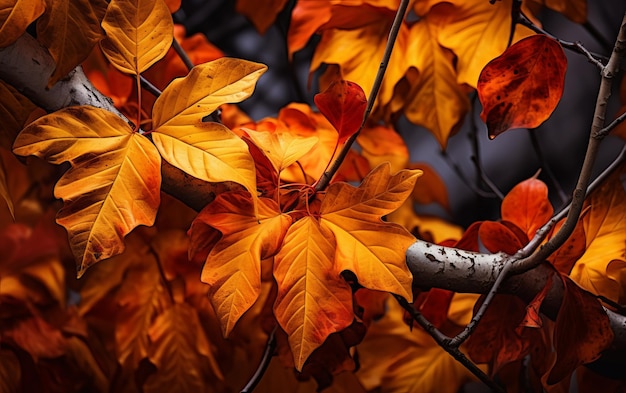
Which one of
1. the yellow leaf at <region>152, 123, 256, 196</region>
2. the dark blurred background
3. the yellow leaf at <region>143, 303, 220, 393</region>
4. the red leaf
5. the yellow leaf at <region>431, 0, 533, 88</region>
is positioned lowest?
the yellow leaf at <region>143, 303, 220, 393</region>

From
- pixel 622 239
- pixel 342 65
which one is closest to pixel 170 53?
pixel 342 65

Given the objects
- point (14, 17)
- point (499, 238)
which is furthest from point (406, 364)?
point (14, 17)

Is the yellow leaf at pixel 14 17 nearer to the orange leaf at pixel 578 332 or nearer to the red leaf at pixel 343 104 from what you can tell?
the red leaf at pixel 343 104

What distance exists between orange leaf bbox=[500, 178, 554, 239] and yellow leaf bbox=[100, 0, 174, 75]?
0.25 m

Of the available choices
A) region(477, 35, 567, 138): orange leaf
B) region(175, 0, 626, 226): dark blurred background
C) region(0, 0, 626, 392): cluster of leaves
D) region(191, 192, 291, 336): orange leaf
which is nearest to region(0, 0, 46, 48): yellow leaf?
region(0, 0, 626, 392): cluster of leaves

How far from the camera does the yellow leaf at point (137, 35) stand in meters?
0.36

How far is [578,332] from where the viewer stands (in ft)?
1.33

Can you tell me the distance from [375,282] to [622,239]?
0.67 feet

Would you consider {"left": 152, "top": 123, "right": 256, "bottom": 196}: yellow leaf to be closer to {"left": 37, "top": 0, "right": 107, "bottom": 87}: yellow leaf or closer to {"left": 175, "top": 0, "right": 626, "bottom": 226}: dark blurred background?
{"left": 37, "top": 0, "right": 107, "bottom": 87}: yellow leaf

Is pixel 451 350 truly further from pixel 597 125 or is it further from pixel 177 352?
pixel 177 352

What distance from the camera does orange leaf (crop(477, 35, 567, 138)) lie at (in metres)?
0.39

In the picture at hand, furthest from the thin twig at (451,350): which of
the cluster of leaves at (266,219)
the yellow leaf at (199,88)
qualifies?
the yellow leaf at (199,88)

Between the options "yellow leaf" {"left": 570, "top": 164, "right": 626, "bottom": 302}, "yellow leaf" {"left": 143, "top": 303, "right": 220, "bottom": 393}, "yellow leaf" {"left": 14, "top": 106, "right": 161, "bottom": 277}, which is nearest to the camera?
"yellow leaf" {"left": 14, "top": 106, "right": 161, "bottom": 277}

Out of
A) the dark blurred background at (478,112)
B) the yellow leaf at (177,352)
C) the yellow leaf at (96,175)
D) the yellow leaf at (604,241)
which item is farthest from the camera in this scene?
the dark blurred background at (478,112)
